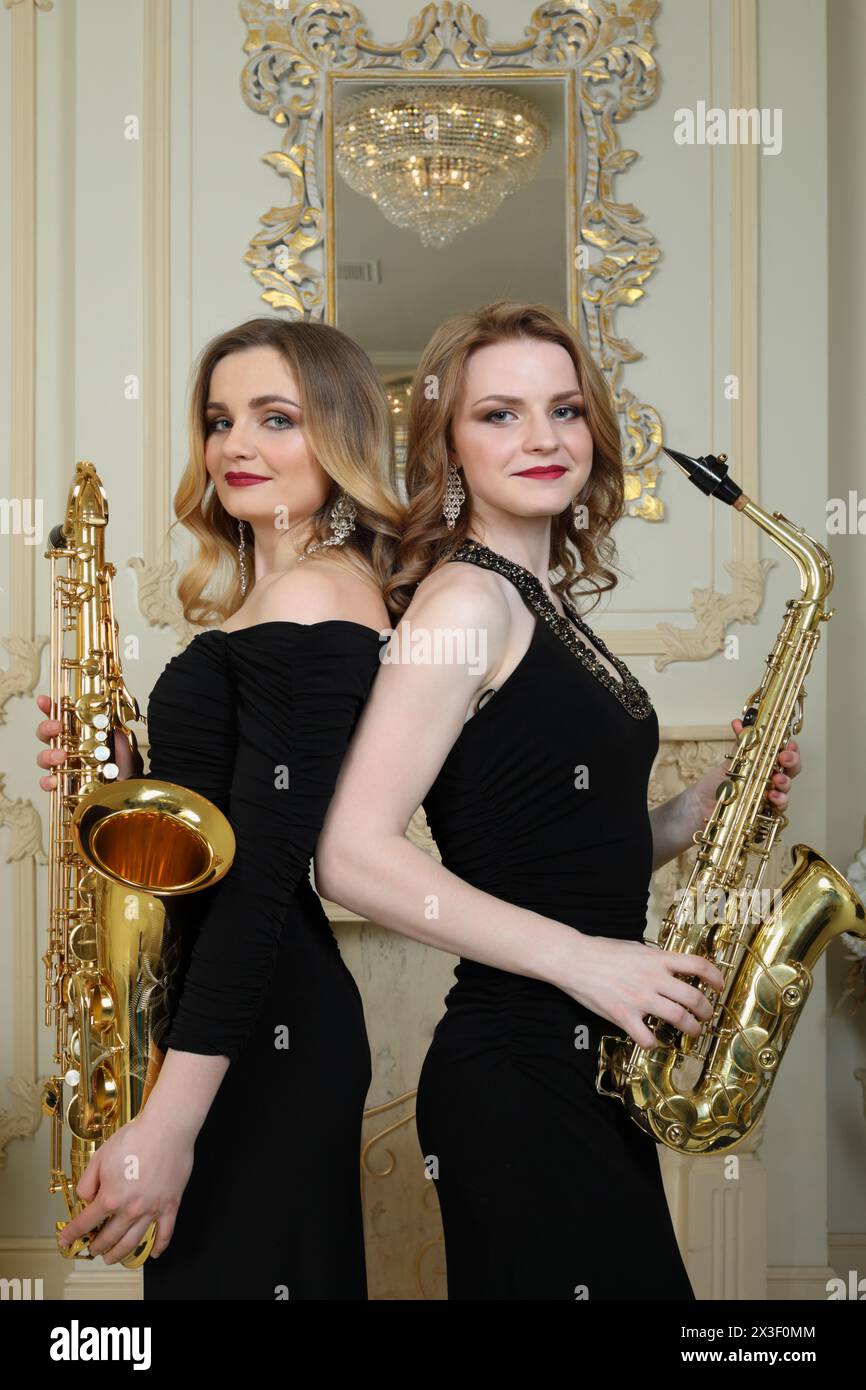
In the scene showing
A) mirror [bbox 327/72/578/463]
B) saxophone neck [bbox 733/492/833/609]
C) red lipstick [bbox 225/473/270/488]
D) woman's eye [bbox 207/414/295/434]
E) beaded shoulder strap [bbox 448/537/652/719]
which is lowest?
beaded shoulder strap [bbox 448/537/652/719]

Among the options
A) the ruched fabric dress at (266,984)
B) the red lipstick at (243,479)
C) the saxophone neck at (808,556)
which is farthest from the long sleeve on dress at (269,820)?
the saxophone neck at (808,556)

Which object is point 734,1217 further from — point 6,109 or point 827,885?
point 6,109

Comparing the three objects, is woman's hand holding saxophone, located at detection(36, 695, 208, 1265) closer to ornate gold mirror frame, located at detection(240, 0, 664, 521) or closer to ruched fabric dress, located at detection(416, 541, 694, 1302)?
ruched fabric dress, located at detection(416, 541, 694, 1302)

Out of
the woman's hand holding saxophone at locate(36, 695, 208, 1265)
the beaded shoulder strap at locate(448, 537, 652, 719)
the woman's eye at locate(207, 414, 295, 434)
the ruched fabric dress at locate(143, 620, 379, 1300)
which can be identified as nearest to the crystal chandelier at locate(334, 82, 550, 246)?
the woman's eye at locate(207, 414, 295, 434)

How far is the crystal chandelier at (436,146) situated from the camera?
3.87 metres

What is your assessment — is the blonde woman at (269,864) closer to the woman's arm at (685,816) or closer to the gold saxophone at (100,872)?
A: the gold saxophone at (100,872)

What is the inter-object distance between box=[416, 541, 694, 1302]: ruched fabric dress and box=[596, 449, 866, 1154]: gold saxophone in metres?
0.07

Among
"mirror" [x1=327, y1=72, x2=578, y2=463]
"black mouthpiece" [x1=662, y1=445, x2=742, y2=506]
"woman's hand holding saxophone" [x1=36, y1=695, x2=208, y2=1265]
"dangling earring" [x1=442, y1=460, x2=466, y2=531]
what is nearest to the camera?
"woman's hand holding saxophone" [x1=36, y1=695, x2=208, y2=1265]

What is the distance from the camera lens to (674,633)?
3.92 m

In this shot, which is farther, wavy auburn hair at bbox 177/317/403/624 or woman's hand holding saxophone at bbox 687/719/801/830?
woman's hand holding saxophone at bbox 687/719/801/830

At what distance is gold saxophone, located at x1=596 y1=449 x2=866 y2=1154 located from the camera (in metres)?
1.67
